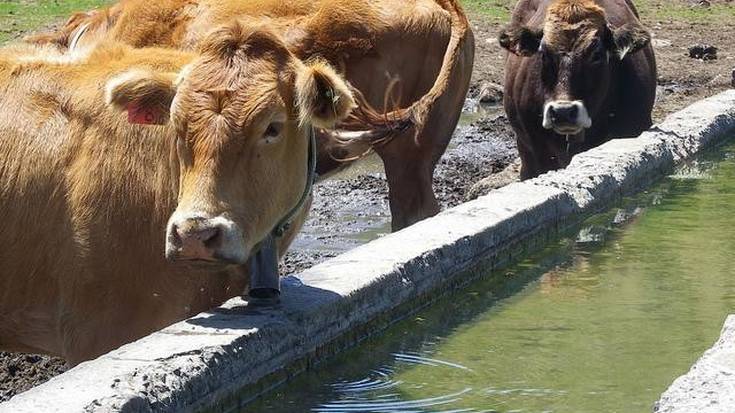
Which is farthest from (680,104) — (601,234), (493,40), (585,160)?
(601,234)

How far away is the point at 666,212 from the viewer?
8953mm

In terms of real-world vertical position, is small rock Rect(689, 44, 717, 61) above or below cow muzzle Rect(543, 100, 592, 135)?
above

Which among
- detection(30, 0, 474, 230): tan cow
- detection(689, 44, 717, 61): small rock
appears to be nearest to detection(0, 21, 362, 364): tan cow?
detection(30, 0, 474, 230): tan cow

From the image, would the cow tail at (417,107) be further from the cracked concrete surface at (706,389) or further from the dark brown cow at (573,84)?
the dark brown cow at (573,84)

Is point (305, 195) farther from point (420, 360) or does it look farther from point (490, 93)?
point (490, 93)

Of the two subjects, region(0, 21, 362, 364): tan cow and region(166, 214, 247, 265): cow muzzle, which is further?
region(0, 21, 362, 364): tan cow

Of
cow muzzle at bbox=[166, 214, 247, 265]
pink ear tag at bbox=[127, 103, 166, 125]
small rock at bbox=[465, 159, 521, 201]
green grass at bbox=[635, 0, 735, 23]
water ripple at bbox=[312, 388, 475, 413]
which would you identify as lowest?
water ripple at bbox=[312, 388, 475, 413]

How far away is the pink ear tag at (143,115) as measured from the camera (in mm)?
5230

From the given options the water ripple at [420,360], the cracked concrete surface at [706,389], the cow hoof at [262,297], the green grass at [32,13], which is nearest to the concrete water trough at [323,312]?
the cow hoof at [262,297]

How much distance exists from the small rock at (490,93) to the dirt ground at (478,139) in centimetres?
8

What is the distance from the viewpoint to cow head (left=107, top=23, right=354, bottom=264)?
5.00 meters

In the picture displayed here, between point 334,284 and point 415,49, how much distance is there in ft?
8.39

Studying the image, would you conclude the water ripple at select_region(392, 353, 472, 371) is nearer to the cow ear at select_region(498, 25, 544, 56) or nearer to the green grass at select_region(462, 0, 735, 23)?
the cow ear at select_region(498, 25, 544, 56)

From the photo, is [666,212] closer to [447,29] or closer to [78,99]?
[447,29]
